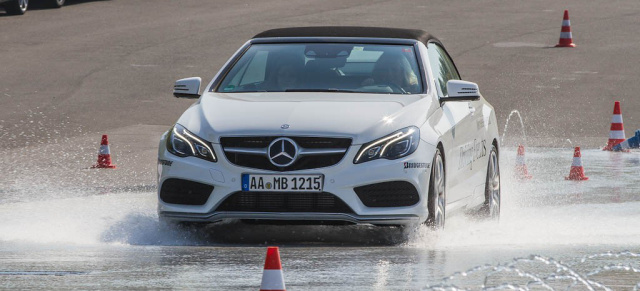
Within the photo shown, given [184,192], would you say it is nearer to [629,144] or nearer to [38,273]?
[38,273]

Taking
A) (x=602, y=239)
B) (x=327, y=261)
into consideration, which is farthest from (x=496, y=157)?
(x=327, y=261)

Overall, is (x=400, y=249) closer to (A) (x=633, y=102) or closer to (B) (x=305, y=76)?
(B) (x=305, y=76)

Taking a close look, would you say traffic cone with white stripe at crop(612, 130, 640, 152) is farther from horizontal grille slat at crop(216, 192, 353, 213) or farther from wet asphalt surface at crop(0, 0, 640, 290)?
horizontal grille slat at crop(216, 192, 353, 213)

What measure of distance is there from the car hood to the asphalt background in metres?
7.40

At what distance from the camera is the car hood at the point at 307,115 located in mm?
8938

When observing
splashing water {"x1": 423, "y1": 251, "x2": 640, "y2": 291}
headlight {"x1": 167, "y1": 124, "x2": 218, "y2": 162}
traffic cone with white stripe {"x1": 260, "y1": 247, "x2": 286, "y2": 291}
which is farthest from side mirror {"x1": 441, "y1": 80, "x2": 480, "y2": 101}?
traffic cone with white stripe {"x1": 260, "y1": 247, "x2": 286, "y2": 291}

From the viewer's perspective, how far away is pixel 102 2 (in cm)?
3428

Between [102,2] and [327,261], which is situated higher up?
[102,2]

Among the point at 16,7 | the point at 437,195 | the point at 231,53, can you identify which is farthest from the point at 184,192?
the point at 16,7

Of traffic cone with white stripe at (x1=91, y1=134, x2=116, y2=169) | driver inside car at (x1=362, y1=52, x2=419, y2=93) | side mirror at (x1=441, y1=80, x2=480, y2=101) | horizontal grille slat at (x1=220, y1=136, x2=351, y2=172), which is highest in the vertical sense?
driver inside car at (x1=362, y1=52, x2=419, y2=93)

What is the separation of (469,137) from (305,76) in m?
1.26

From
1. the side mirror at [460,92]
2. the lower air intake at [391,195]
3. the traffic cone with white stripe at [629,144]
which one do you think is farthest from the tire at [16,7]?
the lower air intake at [391,195]

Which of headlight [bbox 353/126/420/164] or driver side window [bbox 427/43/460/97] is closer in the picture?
headlight [bbox 353/126/420/164]

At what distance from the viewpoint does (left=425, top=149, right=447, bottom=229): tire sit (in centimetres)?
922
